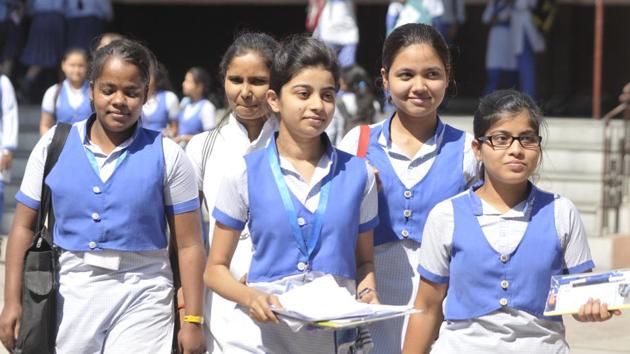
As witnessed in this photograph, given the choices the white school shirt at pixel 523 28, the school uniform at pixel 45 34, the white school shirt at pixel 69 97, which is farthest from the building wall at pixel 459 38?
A: the white school shirt at pixel 69 97

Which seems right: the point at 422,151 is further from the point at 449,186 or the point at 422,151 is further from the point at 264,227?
the point at 264,227

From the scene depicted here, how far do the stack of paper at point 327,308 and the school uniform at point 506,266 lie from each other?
0.29m

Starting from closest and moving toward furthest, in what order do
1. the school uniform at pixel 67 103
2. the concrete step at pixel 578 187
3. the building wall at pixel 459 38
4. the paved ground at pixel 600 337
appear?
1. the paved ground at pixel 600 337
2. the school uniform at pixel 67 103
3. the concrete step at pixel 578 187
4. the building wall at pixel 459 38

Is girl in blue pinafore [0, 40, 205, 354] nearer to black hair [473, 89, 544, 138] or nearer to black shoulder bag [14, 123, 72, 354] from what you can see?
black shoulder bag [14, 123, 72, 354]

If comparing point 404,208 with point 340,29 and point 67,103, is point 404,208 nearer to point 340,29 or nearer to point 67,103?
point 67,103

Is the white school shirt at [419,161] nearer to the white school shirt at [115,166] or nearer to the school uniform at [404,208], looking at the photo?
the school uniform at [404,208]

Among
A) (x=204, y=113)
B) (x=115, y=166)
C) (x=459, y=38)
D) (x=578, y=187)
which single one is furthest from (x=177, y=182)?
(x=459, y=38)

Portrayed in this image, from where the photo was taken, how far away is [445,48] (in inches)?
209

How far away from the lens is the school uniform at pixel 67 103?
38.5 ft

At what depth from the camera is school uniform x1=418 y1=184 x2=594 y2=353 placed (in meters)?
4.65

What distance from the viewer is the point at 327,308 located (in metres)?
4.49

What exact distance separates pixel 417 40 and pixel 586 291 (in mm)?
1283

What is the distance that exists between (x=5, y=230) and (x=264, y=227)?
9.19m

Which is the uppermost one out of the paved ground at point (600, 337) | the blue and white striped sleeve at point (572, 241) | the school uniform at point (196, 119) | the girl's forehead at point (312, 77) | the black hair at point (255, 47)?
the school uniform at point (196, 119)
